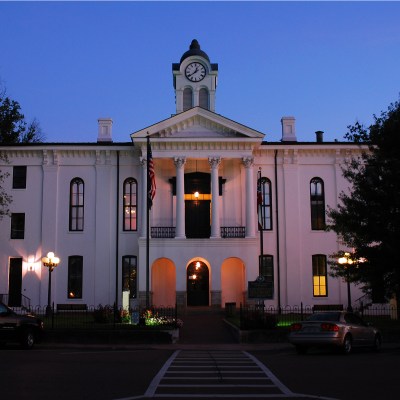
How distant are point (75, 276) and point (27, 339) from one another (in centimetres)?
1946

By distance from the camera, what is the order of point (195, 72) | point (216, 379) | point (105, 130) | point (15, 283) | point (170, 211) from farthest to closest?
point (195, 72)
point (105, 130)
point (170, 211)
point (15, 283)
point (216, 379)

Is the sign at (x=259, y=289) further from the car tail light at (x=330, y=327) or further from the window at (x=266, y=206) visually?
the window at (x=266, y=206)

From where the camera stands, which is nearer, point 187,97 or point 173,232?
point 173,232

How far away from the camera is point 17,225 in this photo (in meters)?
41.8

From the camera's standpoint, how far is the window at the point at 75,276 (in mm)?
41062

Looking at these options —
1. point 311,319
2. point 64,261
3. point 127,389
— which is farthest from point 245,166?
point 127,389

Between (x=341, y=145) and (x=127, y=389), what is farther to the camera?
(x=341, y=145)

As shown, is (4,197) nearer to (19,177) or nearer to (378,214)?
(19,177)

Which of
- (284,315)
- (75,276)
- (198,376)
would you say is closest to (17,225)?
(75,276)

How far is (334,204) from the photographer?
138ft

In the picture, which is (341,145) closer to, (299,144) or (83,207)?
(299,144)

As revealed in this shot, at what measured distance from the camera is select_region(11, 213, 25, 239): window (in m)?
41.6

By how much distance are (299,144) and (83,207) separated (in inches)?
618

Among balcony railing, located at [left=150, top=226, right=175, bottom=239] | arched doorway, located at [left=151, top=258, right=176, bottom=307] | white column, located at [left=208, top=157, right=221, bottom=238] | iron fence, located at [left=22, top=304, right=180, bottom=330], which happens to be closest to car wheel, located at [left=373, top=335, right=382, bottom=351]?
iron fence, located at [left=22, top=304, right=180, bottom=330]
